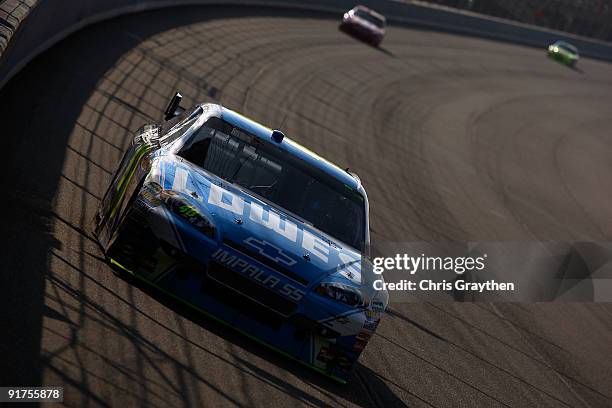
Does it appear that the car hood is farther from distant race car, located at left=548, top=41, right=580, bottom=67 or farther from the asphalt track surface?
distant race car, located at left=548, top=41, right=580, bottom=67

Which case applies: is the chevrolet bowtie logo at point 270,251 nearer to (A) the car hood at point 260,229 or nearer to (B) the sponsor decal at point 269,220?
(A) the car hood at point 260,229

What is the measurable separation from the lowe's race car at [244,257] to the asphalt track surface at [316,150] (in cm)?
21

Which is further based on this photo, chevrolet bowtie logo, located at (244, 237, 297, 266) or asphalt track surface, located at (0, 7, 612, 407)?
chevrolet bowtie logo, located at (244, 237, 297, 266)

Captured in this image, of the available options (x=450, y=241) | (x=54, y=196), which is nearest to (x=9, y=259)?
(x=54, y=196)

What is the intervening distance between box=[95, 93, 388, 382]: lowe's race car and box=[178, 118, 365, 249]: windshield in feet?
0.08

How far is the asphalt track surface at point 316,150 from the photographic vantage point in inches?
270

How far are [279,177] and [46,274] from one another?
7.06ft

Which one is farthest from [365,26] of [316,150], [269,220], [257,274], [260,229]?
[257,274]

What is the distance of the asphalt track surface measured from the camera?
6.86m

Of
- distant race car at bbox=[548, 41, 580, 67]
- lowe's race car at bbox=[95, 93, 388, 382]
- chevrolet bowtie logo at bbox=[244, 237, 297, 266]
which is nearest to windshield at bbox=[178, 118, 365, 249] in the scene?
lowe's race car at bbox=[95, 93, 388, 382]

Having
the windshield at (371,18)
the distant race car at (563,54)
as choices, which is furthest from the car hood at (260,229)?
the distant race car at (563,54)

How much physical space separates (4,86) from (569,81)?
138ft

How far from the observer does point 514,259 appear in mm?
16609

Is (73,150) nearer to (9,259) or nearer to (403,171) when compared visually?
(9,259)
